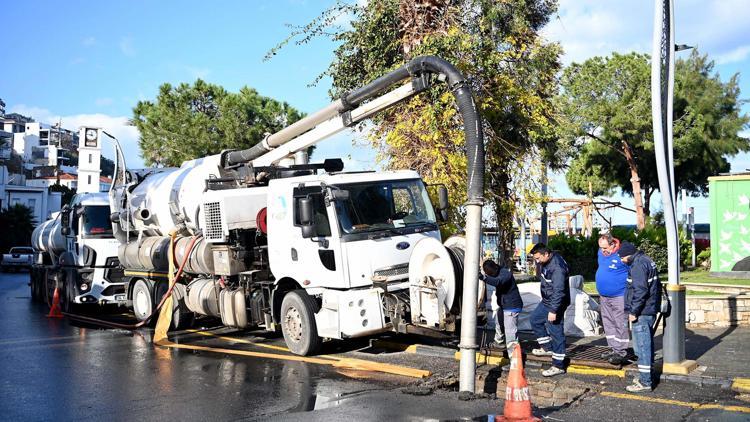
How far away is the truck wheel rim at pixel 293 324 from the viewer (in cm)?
1049

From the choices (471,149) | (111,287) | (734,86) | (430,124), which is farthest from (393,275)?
(734,86)

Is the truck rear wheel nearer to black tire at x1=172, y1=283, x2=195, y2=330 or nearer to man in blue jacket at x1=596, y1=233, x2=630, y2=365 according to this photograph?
black tire at x1=172, y1=283, x2=195, y2=330

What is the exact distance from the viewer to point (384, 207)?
33.8 feet

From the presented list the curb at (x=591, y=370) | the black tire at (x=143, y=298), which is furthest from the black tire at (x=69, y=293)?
the curb at (x=591, y=370)

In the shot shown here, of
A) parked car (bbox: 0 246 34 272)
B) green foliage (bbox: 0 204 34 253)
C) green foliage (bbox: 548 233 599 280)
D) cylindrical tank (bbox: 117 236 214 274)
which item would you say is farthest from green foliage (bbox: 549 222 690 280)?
green foliage (bbox: 0 204 34 253)

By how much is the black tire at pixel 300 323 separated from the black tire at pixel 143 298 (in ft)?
16.1

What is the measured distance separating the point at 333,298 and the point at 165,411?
2.99m

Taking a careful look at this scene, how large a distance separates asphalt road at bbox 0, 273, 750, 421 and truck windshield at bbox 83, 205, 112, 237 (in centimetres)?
557

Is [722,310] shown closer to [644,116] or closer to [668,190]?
[668,190]

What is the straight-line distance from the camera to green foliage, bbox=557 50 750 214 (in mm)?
30578

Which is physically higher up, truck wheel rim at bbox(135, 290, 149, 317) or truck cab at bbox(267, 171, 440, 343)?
truck cab at bbox(267, 171, 440, 343)

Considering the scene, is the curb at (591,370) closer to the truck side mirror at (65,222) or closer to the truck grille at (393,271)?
the truck grille at (393,271)

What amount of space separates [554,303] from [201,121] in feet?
84.4

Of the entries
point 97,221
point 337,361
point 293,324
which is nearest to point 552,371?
point 337,361
